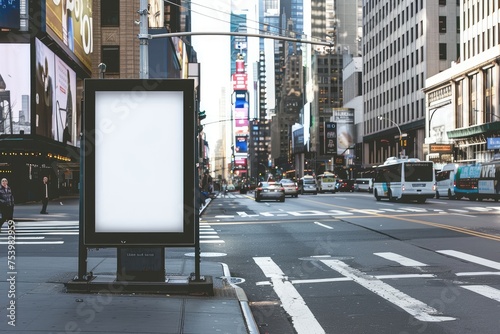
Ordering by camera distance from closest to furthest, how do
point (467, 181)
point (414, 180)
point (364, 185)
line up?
point (414, 180) < point (467, 181) < point (364, 185)

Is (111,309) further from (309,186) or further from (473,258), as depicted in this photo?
(309,186)

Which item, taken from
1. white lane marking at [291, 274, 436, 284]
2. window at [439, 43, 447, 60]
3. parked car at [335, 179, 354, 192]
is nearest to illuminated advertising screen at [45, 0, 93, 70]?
white lane marking at [291, 274, 436, 284]

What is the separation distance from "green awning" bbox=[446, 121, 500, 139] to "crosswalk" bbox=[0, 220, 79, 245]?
56.1 metres

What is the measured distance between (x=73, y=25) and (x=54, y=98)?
28.6 feet

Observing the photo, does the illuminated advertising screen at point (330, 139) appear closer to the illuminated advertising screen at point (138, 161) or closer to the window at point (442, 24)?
the window at point (442, 24)

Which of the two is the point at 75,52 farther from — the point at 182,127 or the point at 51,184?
the point at 182,127

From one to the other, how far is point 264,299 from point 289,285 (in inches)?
47.2

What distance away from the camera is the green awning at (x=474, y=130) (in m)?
71.2

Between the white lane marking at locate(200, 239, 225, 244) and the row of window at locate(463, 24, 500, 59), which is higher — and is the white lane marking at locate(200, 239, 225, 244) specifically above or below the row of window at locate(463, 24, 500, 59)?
below

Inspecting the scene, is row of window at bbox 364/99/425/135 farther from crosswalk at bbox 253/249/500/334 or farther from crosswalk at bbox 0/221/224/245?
crosswalk at bbox 253/249/500/334

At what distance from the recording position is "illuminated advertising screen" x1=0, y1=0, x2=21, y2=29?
46438 mm

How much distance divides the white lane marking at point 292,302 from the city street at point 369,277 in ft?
0.04

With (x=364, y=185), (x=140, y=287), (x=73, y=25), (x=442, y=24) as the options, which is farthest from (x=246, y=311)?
(x=442, y=24)

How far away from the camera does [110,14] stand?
2827 inches
